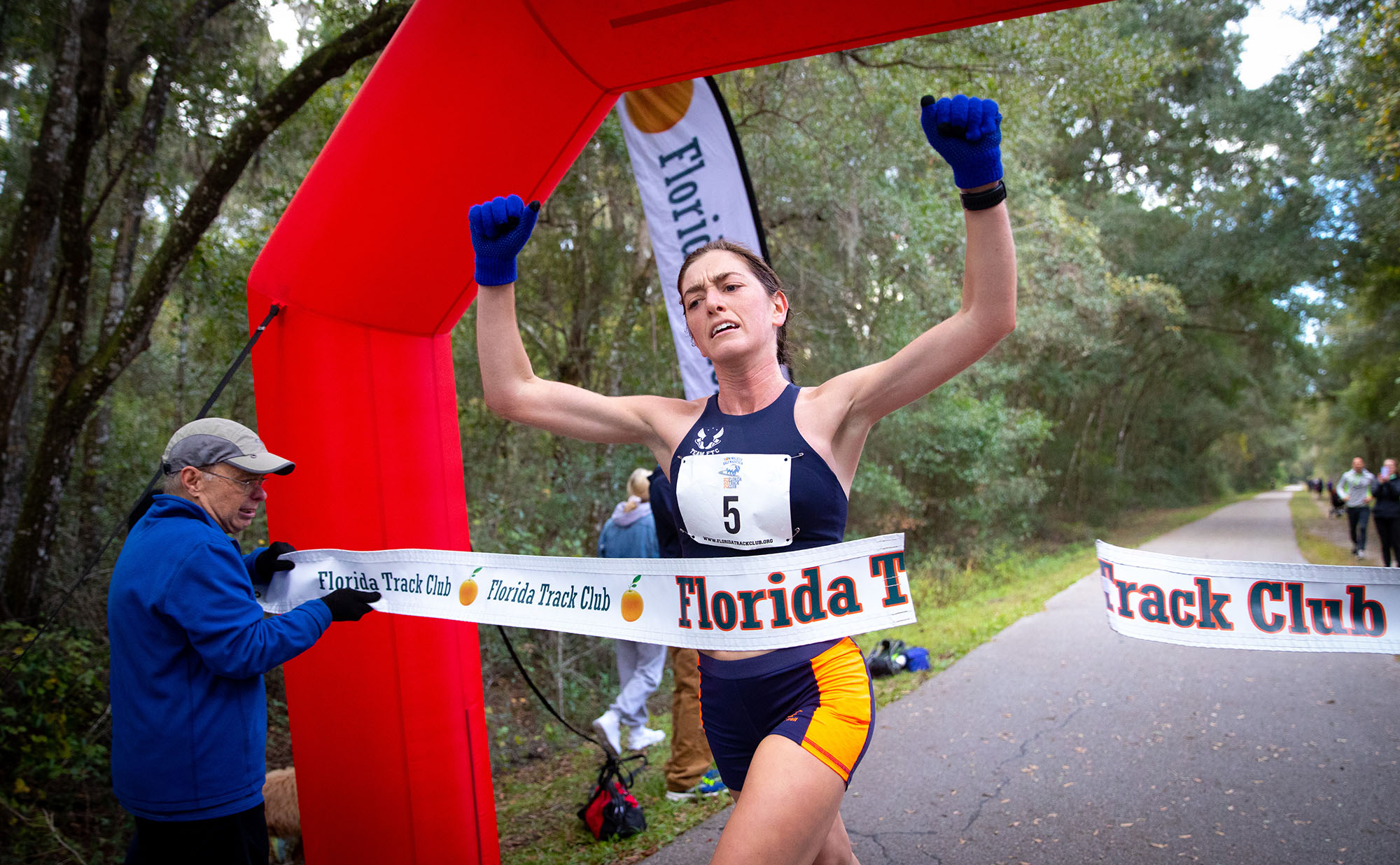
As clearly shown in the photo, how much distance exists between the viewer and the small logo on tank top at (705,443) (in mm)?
2455

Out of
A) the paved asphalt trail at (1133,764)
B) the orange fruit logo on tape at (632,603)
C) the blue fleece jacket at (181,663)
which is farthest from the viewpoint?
the paved asphalt trail at (1133,764)

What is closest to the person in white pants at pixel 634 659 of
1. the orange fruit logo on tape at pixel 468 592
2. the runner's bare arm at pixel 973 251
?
the orange fruit logo on tape at pixel 468 592

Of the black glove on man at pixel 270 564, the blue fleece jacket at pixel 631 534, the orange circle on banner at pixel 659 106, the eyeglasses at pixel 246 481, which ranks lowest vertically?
the blue fleece jacket at pixel 631 534

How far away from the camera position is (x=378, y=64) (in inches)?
119

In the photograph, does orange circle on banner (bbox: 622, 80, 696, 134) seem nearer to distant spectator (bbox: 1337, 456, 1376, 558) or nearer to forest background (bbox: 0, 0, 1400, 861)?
forest background (bbox: 0, 0, 1400, 861)

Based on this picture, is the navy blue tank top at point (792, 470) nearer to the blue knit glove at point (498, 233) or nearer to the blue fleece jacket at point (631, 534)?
the blue knit glove at point (498, 233)

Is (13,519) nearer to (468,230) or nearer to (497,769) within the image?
(497,769)

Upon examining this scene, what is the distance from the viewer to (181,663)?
246 centimetres

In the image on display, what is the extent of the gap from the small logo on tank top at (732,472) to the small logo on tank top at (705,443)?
81mm

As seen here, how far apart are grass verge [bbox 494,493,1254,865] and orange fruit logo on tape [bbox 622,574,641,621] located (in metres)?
2.10

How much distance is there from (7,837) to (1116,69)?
11824 mm

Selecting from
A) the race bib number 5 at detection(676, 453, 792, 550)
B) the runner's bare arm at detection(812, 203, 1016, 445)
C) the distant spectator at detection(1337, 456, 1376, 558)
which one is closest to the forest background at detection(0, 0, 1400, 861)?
the race bib number 5 at detection(676, 453, 792, 550)

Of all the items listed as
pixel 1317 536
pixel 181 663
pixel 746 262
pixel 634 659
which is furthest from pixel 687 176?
pixel 1317 536

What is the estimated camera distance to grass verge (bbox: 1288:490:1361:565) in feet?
50.8
